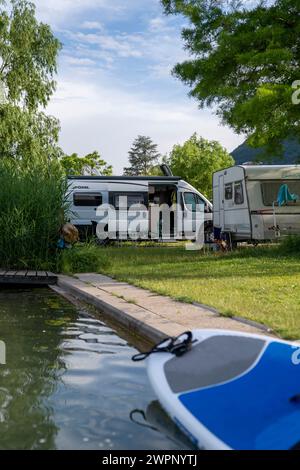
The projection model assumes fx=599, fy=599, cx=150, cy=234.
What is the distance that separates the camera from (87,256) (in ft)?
51.0

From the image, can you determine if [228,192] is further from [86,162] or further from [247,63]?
[86,162]

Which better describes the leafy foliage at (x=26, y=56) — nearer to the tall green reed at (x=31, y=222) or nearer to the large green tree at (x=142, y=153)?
the tall green reed at (x=31, y=222)

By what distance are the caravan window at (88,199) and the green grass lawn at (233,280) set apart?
271 inches

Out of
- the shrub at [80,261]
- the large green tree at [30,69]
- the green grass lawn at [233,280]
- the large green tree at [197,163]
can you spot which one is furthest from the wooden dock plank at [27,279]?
the large green tree at [197,163]

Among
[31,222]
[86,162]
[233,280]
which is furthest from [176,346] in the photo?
[86,162]

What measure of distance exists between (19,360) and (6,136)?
24038 millimetres

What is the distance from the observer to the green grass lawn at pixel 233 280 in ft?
26.9

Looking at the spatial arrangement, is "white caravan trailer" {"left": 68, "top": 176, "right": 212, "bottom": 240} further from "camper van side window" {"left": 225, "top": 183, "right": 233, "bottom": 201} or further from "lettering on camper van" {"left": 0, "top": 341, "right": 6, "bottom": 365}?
"lettering on camper van" {"left": 0, "top": 341, "right": 6, "bottom": 365}

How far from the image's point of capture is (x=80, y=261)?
602 inches

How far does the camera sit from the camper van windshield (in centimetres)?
1975

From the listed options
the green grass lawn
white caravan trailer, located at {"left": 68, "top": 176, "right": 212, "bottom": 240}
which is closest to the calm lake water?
the green grass lawn

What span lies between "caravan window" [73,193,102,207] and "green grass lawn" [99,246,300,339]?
6883 mm

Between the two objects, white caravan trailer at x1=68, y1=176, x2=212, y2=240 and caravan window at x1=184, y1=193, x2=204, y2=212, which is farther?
caravan window at x1=184, y1=193, x2=204, y2=212
